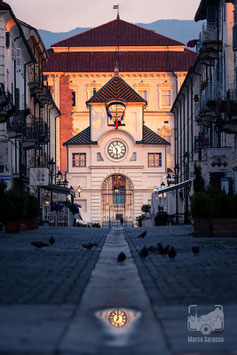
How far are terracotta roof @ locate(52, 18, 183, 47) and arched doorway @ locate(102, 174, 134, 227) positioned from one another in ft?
80.0

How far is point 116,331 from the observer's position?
20.3 ft

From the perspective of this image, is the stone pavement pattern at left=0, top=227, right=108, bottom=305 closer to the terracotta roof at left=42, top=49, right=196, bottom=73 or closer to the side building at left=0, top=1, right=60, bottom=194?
the side building at left=0, top=1, right=60, bottom=194

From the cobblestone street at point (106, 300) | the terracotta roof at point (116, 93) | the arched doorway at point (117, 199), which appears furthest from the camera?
the terracotta roof at point (116, 93)

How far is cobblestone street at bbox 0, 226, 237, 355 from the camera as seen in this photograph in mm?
5516

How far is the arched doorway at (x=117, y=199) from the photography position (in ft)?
237

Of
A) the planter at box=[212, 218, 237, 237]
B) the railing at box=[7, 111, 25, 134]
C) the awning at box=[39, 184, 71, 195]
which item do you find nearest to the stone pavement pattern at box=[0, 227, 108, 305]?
the planter at box=[212, 218, 237, 237]

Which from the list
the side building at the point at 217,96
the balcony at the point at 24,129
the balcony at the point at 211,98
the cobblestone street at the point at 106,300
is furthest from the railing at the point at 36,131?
the cobblestone street at the point at 106,300

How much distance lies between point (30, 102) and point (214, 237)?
32958mm

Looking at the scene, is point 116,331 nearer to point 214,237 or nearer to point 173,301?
point 173,301

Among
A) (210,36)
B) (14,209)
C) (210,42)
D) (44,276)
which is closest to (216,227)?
(14,209)

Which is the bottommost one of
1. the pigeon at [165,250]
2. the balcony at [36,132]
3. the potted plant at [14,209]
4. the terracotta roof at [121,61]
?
the pigeon at [165,250]

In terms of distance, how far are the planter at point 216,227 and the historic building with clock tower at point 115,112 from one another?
117 ft

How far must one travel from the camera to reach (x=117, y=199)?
244 feet

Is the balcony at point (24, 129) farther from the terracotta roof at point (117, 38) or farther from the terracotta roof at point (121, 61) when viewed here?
the terracotta roof at point (117, 38)
